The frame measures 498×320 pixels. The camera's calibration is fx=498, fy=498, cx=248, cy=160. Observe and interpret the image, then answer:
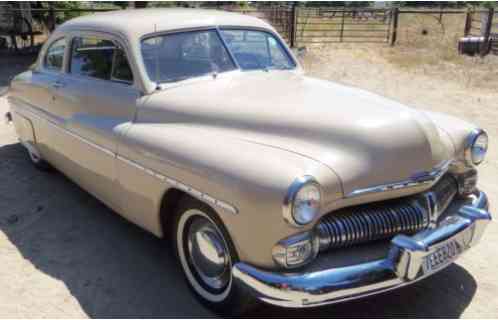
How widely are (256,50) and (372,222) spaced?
210cm

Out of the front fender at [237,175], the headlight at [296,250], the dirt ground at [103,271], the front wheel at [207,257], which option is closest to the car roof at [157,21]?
the front fender at [237,175]

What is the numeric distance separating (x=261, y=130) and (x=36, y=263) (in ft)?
6.58

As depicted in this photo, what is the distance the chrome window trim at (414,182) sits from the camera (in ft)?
8.77

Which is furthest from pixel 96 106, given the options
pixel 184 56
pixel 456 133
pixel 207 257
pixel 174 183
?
pixel 456 133

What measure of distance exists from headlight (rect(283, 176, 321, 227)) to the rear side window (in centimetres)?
182

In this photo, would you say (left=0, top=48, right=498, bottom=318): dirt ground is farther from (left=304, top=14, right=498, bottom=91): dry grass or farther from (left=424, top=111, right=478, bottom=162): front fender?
(left=304, top=14, right=498, bottom=91): dry grass

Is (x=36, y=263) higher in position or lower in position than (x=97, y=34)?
lower

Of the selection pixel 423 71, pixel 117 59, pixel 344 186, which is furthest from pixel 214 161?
pixel 423 71

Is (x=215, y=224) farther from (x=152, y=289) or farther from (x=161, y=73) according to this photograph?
(x=161, y=73)

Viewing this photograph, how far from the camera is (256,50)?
428 cm

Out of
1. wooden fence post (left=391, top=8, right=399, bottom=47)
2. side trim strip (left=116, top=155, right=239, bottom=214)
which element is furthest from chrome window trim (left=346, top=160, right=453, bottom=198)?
wooden fence post (left=391, top=8, right=399, bottom=47)

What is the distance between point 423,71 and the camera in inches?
465

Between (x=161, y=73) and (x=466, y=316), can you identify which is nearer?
(x=466, y=316)

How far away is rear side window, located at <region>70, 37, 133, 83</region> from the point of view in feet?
12.4
